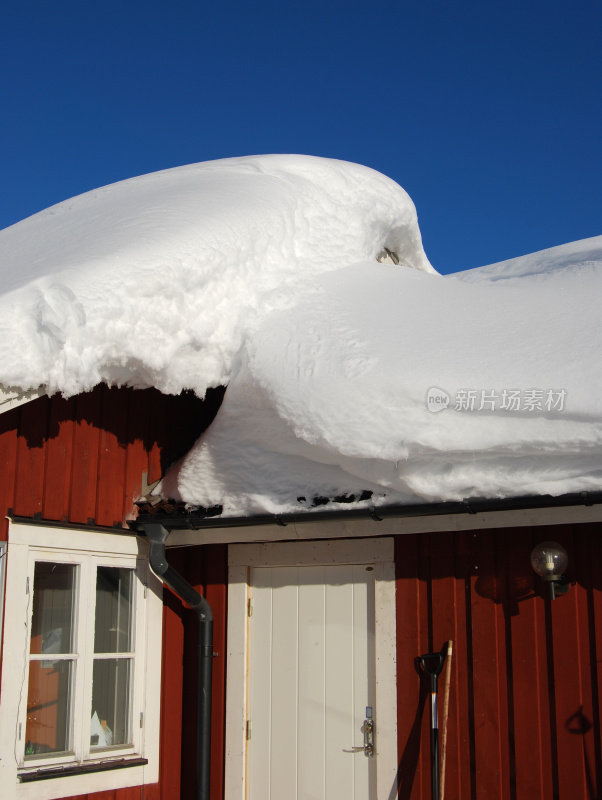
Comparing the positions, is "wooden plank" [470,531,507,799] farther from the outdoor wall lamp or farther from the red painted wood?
the outdoor wall lamp

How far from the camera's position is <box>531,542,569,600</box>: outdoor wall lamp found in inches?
178

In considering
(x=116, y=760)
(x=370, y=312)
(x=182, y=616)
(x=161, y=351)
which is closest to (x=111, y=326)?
(x=161, y=351)

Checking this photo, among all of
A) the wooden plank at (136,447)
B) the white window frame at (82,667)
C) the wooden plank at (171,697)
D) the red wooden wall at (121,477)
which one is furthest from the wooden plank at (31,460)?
the wooden plank at (171,697)

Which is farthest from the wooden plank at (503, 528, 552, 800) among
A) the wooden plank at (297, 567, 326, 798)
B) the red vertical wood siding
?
the wooden plank at (297, 567, 326, 798)

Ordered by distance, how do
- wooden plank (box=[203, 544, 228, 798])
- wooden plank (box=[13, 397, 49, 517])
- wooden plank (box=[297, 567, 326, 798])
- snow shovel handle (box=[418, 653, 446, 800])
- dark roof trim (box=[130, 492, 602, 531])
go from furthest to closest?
1. wooden plank (box=[203, 544, 228, 798])
2. wooden plank (box=[297, 567, 326, 798])
3. wooden plank (box=[13, 397, 49, 517])
4. snow shovel handle (box=[418, 653, 446, 800])
5. dark roof trim (box=[130, 492, 602, 531])

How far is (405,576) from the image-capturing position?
16.7 feet

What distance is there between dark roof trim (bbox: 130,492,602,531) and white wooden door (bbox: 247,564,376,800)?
0.59 meters

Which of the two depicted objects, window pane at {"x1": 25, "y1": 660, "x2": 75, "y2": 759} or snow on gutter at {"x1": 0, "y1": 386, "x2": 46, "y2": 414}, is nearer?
snow on gutter at {"x1": 0, "y1": 386, "x2": 46, "y2": 414}

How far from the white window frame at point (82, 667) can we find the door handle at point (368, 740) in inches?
54.2

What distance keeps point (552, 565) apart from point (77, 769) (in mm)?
2924

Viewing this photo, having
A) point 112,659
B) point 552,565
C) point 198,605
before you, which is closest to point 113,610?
point 112,659

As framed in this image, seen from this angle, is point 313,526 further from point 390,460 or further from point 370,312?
point 370,312

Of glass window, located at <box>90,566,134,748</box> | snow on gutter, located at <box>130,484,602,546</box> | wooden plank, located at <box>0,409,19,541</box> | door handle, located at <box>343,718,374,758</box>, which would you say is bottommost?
door handle, located at <box>343,718,374,758</box>

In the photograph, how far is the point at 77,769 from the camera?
195 inches
